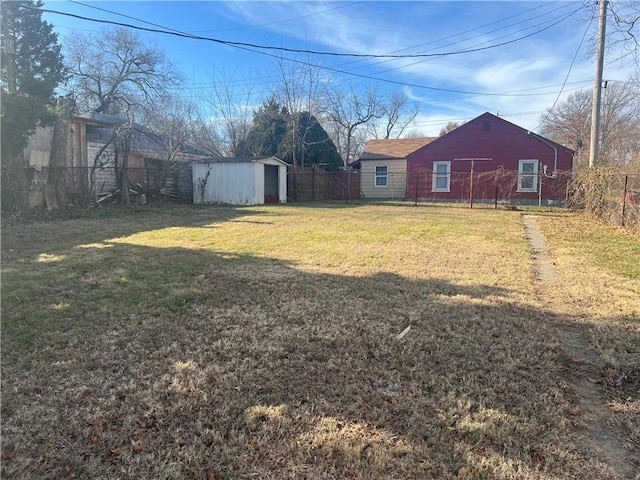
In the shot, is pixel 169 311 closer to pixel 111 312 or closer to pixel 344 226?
pixel 111 312

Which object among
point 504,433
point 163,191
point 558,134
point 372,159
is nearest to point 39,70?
point 163,191

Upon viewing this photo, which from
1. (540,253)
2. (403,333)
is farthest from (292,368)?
(540,253)

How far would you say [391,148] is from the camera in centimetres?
2492

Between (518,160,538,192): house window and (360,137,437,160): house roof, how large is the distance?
19.6 feet

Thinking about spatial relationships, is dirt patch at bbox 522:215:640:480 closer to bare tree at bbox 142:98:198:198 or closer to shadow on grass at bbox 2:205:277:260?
shadow on grass at bbox 2:205:277:260

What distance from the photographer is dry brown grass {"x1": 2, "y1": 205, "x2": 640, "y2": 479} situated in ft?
6.61

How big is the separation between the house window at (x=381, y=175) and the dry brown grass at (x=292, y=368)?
18282 millimetres

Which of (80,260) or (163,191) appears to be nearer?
(80,260)

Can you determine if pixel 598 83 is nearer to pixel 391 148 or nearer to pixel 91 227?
pixel 391 148

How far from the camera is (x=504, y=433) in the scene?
2211mm

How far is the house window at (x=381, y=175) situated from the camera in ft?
78.7

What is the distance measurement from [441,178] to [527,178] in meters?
4.09

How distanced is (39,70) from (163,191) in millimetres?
16200

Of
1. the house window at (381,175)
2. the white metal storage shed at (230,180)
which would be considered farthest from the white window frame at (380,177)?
the white metal storage shed at (230,180)
